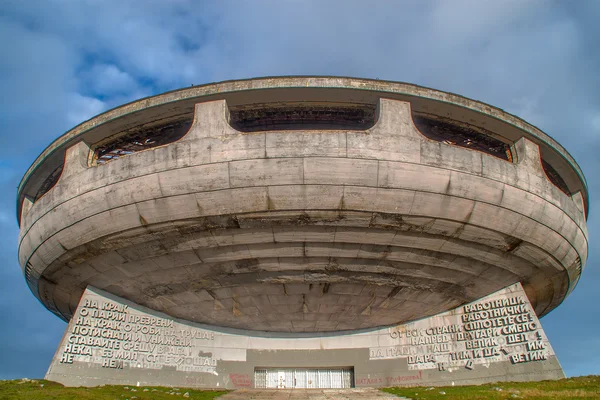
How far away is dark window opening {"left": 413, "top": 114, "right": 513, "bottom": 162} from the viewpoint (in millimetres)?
17031

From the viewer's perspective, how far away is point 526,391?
1303 centimetres

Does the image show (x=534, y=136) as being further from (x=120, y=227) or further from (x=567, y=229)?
(x=120, y=227)

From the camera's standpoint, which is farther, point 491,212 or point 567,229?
point 567,229

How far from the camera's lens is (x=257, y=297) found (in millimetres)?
18484

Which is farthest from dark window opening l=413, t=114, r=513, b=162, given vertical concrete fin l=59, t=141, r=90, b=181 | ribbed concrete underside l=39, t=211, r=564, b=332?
vertical concrete fin l=59, t=141, r=90, b=181

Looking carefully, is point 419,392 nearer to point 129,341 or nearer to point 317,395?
point 317,395

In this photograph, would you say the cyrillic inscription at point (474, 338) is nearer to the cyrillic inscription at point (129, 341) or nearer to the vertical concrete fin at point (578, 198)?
the vertical concrete fin at point (578, 198)

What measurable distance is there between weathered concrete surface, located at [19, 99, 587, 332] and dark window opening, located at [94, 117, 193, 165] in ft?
3.89

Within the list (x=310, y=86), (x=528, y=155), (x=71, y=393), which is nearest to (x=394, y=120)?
(x=310, y=86)

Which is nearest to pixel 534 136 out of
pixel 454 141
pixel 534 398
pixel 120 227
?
pixel 454 141

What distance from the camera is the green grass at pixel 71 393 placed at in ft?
41.7

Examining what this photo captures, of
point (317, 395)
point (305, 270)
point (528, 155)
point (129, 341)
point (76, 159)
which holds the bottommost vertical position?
point (317, 395)

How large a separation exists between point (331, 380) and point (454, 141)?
1095 centimetres

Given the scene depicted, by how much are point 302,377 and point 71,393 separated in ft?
32.7
